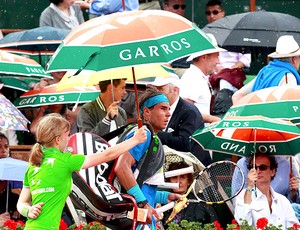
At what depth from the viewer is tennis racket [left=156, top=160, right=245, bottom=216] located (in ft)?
32.6

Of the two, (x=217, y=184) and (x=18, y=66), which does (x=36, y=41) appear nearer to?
(x=18, y=66)

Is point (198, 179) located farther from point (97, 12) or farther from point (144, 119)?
point (97, 12)

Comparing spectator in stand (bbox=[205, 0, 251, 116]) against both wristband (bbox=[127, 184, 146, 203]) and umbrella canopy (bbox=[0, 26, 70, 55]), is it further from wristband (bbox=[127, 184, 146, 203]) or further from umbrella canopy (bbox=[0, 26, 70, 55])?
wristband (bbox=[127, 184, 146, 203])

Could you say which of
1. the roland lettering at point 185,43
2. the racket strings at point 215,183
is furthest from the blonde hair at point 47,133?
the racket strings at point 215,183

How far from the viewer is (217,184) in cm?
1035

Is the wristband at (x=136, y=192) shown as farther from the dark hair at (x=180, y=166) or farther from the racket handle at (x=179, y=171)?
the dark hair at (x=180, y=166)

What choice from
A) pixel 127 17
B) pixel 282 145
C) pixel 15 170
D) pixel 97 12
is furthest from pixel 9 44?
pixel 127 17

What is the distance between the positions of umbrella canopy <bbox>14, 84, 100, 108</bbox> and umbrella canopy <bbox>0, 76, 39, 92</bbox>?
0.32 m

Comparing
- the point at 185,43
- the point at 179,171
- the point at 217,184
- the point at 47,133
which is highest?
the point at 185,43

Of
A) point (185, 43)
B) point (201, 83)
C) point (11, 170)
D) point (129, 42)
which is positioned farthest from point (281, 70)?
point (129, 42)

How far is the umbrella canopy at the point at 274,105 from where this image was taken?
10.7m

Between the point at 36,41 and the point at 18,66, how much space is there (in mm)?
1365

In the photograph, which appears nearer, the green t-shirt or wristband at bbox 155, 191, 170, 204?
the green t-shirt

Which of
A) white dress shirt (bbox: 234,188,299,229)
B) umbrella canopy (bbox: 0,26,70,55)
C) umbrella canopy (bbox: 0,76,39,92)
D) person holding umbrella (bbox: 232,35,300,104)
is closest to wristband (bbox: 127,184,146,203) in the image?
white dress shirt (bbox: 234,188,299,229)
